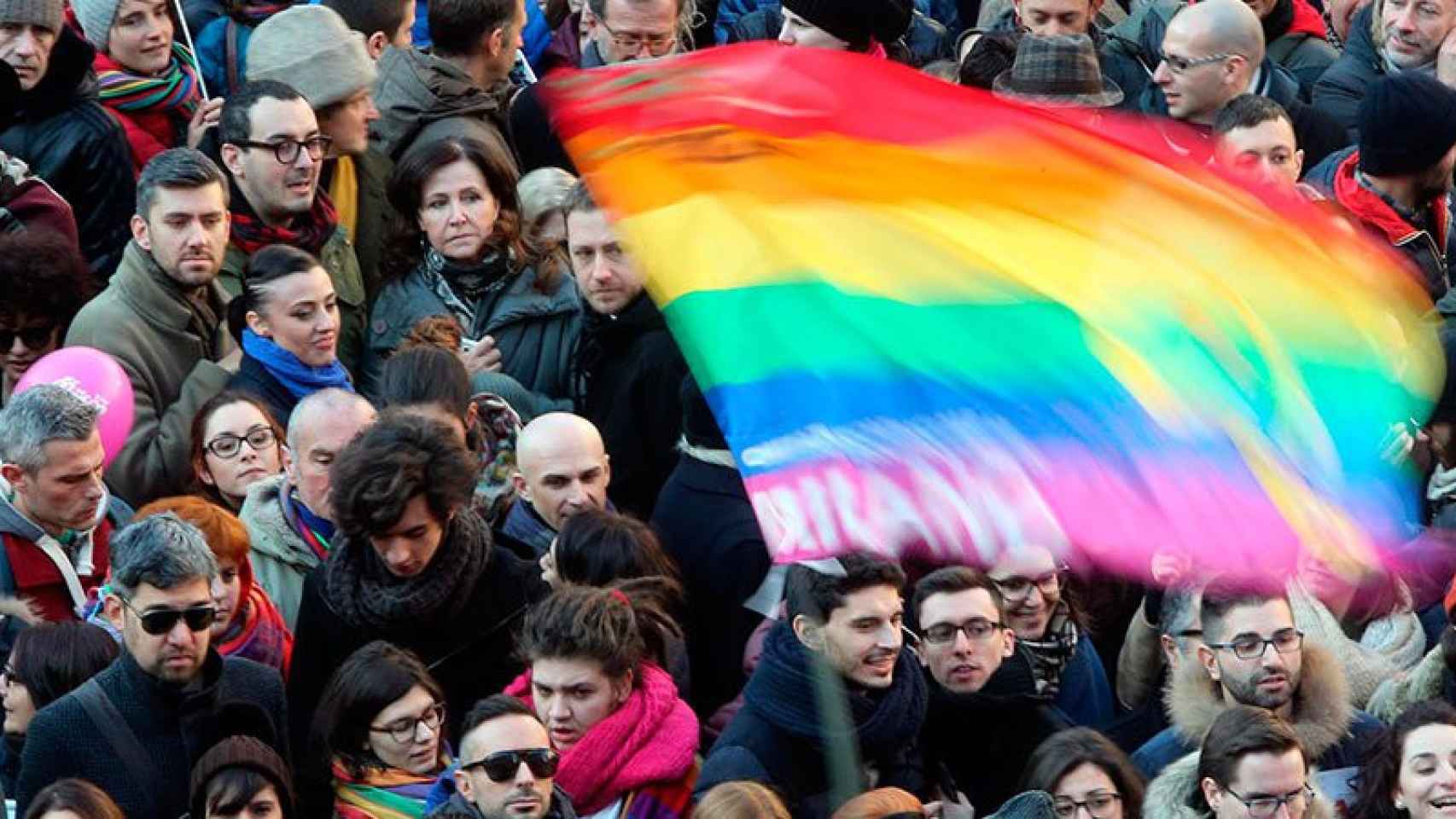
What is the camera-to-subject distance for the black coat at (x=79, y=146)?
40.1 feet

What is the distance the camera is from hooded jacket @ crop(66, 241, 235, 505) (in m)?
11.1

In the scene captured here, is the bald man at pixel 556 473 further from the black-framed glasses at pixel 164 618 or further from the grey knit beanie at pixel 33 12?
the grey knit beanie at pixel 33 12

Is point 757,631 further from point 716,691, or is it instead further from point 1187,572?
point 1187,572

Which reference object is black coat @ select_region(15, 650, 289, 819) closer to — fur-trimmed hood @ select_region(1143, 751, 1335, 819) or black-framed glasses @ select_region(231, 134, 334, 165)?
fur-trimmed hood @ select_region(1143, 751, 1335, 819)

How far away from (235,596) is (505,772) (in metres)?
1.40

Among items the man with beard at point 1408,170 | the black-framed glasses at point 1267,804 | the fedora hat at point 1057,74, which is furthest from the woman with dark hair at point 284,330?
the man with beard at point 1408,170

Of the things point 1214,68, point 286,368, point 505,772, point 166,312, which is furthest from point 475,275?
point 505,772

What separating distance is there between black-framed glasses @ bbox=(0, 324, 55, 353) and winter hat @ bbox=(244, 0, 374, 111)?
1.42m

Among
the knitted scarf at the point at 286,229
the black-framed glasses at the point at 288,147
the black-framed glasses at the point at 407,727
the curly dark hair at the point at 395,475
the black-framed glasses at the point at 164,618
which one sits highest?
the curly dark hair at the point at 395,475

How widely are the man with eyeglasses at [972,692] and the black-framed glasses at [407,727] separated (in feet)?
4.74

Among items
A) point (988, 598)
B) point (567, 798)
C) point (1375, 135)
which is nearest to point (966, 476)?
point (567, 798)

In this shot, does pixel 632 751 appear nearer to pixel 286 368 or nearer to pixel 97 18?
pixel 286 368

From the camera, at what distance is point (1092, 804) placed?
31.7 ft

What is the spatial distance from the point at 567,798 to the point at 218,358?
296cm
